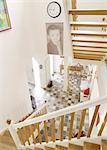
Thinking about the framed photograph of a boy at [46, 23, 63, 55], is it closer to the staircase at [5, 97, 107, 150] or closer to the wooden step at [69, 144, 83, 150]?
the staircase at [5, 97, 107, 150]

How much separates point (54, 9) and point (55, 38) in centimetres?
86

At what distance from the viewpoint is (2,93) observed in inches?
169

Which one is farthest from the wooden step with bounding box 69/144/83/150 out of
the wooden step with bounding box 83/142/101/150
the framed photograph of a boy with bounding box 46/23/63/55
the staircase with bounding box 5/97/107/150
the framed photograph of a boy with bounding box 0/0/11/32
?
the framed photograph of a boy with bounding box 46/23/63/55

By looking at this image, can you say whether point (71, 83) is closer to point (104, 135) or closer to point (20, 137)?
point (20, 137)

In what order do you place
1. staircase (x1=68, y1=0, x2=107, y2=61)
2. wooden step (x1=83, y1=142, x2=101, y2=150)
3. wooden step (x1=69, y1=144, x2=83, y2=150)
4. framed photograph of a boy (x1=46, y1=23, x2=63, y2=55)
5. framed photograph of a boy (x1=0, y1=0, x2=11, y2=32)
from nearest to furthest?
staircase (x1=68, y1=0, x2=107, y2=61), wooden step (x1=83, y1=142, x2=101, y2=150), wooden step (x1=69, y1=144, x2=83, y2=150), framed photograph of a boy (x1=0, y1=0, x2=11, y2=32), framed photograph of a boy (x1=46, y1=23, x2=63, y2=55)

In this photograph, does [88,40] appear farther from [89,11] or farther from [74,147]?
[74,147]

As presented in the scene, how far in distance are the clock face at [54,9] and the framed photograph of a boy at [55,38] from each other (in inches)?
11.1

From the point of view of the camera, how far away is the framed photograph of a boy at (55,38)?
5.02 metres

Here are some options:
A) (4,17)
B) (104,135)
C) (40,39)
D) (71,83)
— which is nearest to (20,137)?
(104,135)

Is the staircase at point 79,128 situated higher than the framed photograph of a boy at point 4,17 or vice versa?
the framed photograph of a boy at point 4,17

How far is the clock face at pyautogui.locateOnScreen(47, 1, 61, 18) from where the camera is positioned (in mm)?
4609

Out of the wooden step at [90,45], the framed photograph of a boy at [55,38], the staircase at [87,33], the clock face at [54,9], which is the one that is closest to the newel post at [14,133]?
the staircase at [87,33]

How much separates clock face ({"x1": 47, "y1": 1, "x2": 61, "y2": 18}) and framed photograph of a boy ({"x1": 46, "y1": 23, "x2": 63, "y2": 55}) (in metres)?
0.28

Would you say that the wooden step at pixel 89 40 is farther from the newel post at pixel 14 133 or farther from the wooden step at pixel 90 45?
the newel post at pixel 14 133
